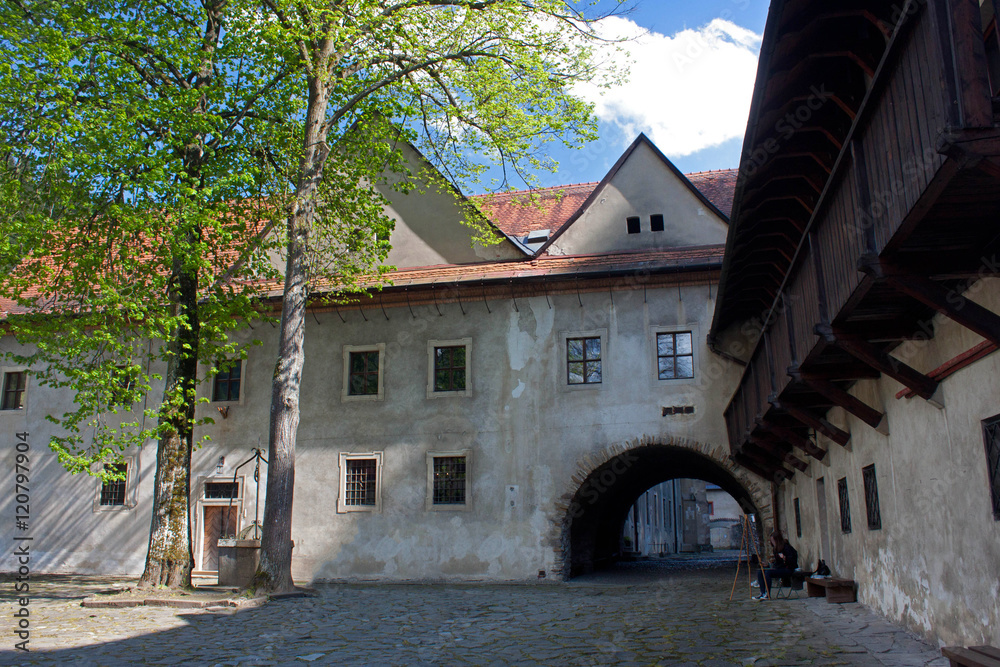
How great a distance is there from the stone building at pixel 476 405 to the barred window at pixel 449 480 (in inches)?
2.0

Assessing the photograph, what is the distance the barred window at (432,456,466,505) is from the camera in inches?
732

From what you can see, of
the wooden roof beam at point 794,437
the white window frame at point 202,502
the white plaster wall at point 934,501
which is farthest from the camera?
the white window frame at point 202,502

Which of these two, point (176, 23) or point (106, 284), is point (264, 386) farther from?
point (176, 23)

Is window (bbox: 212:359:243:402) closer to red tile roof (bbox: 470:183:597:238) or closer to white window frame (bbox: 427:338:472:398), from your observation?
white window frame (bbox: 427:338:472:398)

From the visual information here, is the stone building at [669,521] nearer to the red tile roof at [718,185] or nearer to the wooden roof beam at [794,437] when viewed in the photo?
the red tile roof at [718,185]

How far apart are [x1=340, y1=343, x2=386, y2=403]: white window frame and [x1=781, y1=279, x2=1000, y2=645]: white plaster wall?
11.1 meters

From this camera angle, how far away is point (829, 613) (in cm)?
1061

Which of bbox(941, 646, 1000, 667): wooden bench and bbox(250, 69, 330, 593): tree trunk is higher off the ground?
bbox(250, 69, 330, 593): tree trunk

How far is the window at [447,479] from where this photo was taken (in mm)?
18484

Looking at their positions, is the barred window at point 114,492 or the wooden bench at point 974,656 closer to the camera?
the wooden bench at point 974,656

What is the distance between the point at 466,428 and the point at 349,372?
329cm

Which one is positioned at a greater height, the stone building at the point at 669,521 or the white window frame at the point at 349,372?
the white window frame at the point at 349,372

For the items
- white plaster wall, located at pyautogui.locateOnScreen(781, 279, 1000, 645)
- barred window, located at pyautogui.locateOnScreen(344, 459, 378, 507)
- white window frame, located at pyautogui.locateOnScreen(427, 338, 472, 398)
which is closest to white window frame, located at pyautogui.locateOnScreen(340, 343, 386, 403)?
white window frame, located at pyautogui.locateOnScreen(427, 338, 472, 398)

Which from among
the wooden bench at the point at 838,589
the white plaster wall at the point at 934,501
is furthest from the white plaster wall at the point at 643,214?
the wooden bench at the point at 838,589
